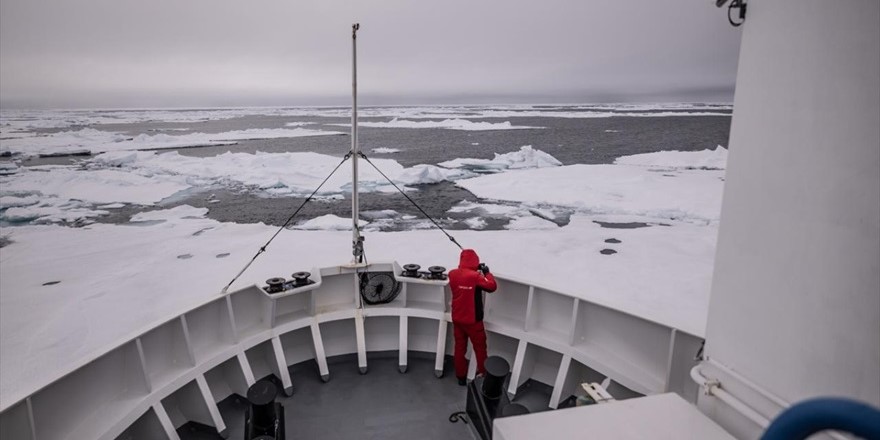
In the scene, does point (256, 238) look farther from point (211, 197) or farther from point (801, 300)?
point (801, 300)

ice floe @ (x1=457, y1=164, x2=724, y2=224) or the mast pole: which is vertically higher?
the mast pole

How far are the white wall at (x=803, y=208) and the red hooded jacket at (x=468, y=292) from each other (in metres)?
1.99

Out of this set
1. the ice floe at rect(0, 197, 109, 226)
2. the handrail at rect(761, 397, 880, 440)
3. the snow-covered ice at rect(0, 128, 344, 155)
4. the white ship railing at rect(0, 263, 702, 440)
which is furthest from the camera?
the snow-covered ice at rect(0, 128, 344, 155)

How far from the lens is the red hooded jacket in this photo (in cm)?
350

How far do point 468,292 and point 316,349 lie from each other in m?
1.32

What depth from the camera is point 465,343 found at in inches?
142

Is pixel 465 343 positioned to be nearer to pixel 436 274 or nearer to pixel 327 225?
pixel 436 274

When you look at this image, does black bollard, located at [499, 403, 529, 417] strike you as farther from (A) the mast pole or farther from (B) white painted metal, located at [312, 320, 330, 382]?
(A) the mast pole

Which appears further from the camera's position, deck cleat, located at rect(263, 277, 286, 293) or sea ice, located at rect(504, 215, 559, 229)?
sea ice, located at rect(504, 215, 559, 229)

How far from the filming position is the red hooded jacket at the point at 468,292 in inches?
138

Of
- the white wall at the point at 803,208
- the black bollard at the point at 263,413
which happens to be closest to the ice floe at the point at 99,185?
the black bollard at the point at 263,413

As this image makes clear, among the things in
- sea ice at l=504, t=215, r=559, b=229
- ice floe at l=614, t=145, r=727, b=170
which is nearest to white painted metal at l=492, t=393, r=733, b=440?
sea ice at l=504, t=215, r=559, b=229

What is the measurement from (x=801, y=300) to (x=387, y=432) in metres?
2.51

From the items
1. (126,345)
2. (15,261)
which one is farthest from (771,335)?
(15,261)
